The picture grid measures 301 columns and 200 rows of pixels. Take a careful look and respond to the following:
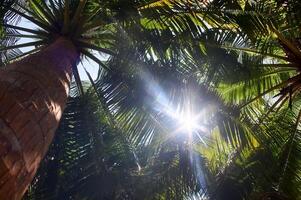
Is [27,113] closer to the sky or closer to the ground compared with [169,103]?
closer to the sky

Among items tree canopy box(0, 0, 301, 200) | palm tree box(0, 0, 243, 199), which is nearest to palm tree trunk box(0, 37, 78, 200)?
palm tree box(0, 0, 243, 199)

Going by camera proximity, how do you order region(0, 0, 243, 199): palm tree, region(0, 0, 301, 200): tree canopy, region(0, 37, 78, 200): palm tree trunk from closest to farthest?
1. region(0, 37, 78, 200): palm tree trunk
2. region(0, 0, 243, 199): palm tree
3. region(0, 0, 301, 200): tree canopy

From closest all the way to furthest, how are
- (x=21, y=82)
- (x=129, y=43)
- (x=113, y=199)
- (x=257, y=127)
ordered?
1. (x=21, y=82)
2. (x=129, y=43)
3. (x=113, y=199)
4. (x=257, y=127)

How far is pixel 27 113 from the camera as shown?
346 centimetres

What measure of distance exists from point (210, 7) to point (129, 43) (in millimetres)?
1222

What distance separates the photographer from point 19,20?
7355 mm

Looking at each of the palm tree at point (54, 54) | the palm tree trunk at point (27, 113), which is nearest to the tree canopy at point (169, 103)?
the palm tree at point (54, 54)

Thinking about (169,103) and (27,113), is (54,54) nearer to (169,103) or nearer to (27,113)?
(27,113)

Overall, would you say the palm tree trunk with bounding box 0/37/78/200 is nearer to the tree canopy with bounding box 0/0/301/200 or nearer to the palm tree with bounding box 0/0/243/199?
the palm tree with bounding box 0/0/243/199

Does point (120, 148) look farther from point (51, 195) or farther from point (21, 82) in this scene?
point (21, 82)

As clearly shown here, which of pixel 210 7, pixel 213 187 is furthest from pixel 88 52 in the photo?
pixel 213 187

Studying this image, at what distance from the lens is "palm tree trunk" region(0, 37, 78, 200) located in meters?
2.99

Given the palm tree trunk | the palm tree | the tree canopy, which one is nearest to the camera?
the palm tree trunk

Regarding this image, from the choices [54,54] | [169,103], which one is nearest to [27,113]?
[54,54]
